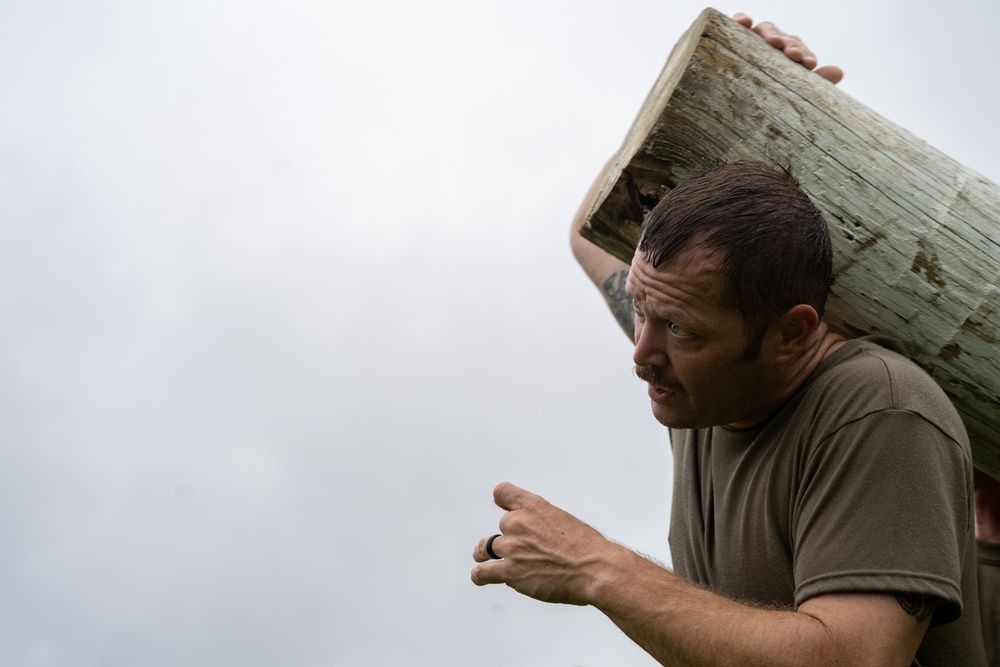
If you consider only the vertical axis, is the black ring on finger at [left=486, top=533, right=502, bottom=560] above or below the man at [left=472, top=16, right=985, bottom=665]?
below

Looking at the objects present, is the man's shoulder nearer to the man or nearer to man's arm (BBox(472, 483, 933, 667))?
the man

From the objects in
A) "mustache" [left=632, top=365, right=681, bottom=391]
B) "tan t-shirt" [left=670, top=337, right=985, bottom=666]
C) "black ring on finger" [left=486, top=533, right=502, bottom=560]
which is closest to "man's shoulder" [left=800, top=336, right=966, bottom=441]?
"tan t-shirt" [left=670, top=337, right=985, bottom=666]

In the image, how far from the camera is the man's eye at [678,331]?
270 centimetres

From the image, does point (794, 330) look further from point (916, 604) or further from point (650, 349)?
point (916, 604)

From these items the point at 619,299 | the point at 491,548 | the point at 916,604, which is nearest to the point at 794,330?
the point at 916,604

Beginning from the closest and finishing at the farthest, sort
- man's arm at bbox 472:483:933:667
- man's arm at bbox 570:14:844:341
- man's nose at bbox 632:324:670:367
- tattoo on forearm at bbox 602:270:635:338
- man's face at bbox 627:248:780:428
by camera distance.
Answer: man's arm at bbox 472:483:933:667 → man's face at bbox 627:248:780:428 → man's nose at bbox 632:324:670:367 → man's arm at bbox 570:14:844:341 → tattoo on forearm at bbox 602:270:635:338

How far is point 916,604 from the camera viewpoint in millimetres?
2389

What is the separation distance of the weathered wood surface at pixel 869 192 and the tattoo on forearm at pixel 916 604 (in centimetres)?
80

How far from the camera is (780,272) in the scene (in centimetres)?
263

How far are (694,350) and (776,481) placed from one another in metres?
0.40

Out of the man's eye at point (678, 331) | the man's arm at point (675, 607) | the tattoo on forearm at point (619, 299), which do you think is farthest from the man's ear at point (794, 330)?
the tattoo on forearm at point (619, 299)

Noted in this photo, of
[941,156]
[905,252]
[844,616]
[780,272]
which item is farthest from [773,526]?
[941,156]

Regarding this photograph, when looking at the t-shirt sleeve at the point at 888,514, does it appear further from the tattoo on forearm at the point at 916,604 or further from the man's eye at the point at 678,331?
the man's eye at the point at 678,331

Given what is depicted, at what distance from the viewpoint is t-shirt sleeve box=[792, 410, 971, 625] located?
7.80 feet
